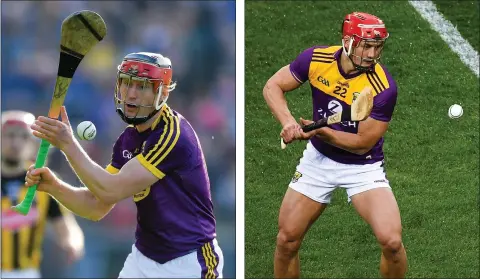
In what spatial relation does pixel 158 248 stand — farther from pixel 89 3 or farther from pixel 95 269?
pixel 89 3

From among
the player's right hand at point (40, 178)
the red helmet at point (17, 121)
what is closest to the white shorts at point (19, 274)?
the red helmet at point (17, 121)

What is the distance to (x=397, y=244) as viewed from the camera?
197 inches

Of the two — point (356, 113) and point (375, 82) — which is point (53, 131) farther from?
point (375, 82)

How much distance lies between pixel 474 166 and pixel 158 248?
12.6ft

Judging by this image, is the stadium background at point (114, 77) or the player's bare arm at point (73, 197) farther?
the stadium background at point (114, 77)

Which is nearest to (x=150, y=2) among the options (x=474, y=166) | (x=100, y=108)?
(x=100, y=108)

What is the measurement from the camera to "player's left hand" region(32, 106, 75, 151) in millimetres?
3754

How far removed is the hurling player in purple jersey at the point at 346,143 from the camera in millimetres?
5031

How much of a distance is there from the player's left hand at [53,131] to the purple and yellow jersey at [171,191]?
1.16ft

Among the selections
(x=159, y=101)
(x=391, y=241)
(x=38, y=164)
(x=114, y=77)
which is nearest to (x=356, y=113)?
(x=391, y=241)

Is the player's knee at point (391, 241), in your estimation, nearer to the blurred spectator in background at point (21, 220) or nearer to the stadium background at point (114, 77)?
the blurred spectator in background at point (21, 220)

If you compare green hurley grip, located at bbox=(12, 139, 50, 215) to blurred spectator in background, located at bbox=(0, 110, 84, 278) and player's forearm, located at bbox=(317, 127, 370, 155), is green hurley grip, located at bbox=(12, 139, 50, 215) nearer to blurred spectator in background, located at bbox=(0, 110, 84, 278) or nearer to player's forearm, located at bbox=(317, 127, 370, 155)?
blurred spectator in background, located at bbox=(0, 110, 84, 278)

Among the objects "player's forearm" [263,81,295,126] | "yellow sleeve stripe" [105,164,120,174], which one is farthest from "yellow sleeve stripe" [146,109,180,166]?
"player's forearm" [263,81,295,126]

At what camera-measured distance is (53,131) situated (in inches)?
148
